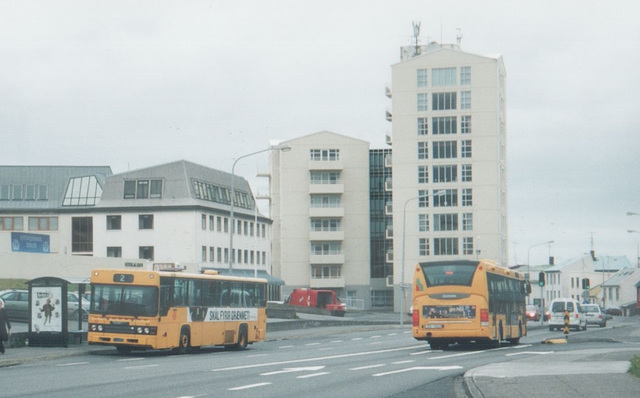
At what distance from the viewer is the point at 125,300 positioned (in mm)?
31781

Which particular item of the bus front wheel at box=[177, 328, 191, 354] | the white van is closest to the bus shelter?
the bus front wheel at box=[177, 328, 191, 354]

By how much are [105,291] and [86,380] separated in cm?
1183

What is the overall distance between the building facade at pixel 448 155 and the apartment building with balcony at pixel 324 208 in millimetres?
9132

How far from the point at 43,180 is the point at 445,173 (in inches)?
1572

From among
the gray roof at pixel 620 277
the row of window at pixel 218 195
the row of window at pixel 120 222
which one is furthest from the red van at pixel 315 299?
the gray roof at pixel 620 277

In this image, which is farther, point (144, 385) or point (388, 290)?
point (388, 290)

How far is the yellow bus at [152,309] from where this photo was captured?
1240 inches

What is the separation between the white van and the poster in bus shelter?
3329 centimetres

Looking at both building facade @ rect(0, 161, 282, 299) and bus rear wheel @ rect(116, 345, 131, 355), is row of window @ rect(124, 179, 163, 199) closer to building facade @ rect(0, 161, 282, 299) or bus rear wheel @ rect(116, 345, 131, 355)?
building facade @ rect(0, 161, 282, 299)

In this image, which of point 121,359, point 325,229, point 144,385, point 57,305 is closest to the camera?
point 144,385

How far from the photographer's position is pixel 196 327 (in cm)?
3394

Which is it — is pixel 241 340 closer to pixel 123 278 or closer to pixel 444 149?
pixel 123 278

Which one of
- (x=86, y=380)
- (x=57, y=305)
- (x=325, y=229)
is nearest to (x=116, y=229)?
(x=325, y=229)

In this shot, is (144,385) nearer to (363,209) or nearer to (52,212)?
(52,212)
